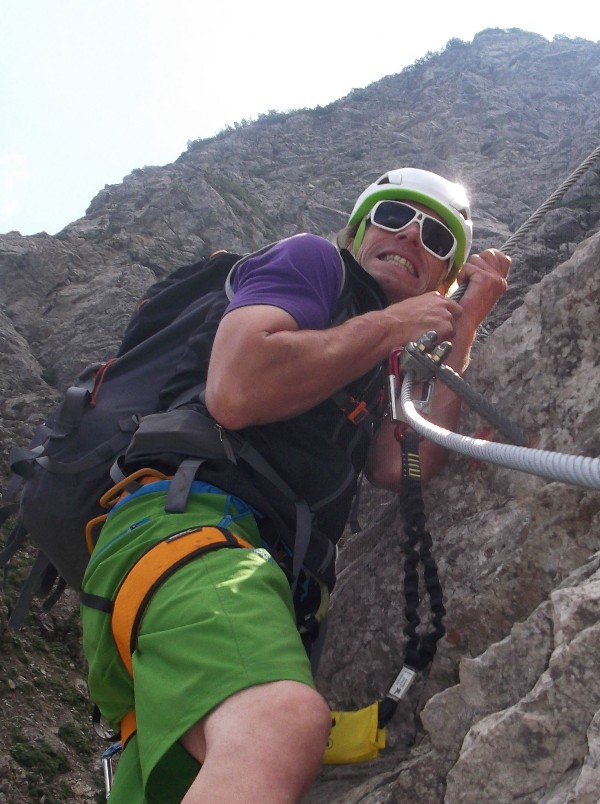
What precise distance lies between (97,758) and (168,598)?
279cm

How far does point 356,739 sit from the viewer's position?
9.28 feet

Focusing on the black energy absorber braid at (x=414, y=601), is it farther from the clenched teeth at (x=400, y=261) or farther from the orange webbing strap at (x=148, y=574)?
the clenched teeth at (x=400, y=261)

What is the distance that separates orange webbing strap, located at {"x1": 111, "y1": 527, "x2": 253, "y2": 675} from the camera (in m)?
2.41

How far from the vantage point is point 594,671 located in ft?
6.53

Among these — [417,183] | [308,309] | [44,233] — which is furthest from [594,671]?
[44,233]

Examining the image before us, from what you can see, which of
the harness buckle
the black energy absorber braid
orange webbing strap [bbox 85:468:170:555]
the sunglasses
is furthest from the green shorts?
the sunglasses

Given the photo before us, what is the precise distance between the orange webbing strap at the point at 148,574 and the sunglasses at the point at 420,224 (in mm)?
2575

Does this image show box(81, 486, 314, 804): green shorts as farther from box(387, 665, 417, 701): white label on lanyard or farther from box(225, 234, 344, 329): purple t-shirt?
box(225, 234, 344, 329): purple t-shirt

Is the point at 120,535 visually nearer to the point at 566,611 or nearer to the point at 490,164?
the point at 566,611

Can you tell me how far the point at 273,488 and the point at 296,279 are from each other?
3.37ft

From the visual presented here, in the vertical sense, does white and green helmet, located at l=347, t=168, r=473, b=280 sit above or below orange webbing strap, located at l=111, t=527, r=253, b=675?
above

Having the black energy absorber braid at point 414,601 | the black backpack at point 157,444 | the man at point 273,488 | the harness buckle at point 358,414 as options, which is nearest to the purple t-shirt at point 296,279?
the man at point 273,488

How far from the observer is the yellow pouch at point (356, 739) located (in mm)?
2812

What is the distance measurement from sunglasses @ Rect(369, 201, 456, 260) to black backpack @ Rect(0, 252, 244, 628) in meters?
1.08
